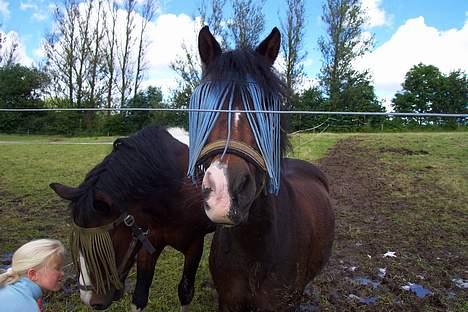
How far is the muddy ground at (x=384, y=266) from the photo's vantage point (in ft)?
12.2

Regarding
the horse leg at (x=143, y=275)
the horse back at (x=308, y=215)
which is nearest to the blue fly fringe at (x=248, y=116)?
the horse back at (x=308, y=215)

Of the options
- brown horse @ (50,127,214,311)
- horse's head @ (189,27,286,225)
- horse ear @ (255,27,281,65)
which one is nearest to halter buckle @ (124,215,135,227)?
brown horse @ (50,127,214,311)

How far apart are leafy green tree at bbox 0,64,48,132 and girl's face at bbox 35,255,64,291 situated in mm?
18653

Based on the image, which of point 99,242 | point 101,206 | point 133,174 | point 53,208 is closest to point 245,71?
point 133,174

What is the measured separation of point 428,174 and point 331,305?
24.7 feet

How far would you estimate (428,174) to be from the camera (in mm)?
9883

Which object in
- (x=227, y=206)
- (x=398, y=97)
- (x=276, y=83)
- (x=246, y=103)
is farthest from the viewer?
(x=398, y=97)

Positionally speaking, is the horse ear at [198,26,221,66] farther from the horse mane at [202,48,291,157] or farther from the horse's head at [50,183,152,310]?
the horse's head at [50,183,152,310]

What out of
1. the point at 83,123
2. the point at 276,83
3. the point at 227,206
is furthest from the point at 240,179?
the point at 83,123

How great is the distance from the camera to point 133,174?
2557 millimetres

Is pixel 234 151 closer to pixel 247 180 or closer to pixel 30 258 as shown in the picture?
pixel 247 180

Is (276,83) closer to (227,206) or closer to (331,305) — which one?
(227,206)

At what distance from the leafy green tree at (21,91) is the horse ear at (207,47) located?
1905 centimetres

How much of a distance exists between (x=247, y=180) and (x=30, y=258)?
4.25 ft
